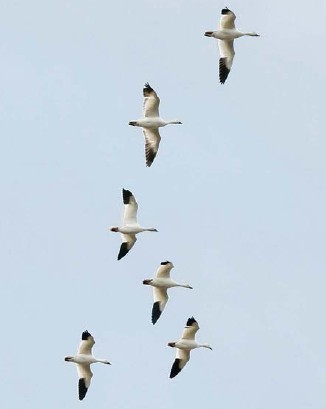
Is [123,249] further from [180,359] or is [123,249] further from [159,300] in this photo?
[180,359]

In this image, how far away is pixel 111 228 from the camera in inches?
3182

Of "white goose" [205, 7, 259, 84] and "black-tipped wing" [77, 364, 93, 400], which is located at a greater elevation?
"white goose" [205, 7, 259, 84]

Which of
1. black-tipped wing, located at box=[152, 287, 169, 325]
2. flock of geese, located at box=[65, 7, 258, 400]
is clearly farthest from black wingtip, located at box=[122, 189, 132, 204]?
black-tipped wing, located at box=[152, 287, 169, 325]

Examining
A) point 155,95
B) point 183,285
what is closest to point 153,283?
point 183,285

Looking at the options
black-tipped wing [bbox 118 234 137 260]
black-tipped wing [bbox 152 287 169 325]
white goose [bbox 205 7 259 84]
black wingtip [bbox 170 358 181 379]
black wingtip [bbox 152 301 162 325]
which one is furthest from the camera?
black wingtip [bbox 170 358 181 379]

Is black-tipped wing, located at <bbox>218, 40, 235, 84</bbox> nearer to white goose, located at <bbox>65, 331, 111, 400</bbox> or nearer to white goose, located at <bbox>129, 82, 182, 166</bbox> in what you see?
white goose, located at <bbox>129, 82, 182, 166</bbox>

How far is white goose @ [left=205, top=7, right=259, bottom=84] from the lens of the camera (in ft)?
263

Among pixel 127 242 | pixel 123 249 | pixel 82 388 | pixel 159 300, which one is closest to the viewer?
pixel 82 388

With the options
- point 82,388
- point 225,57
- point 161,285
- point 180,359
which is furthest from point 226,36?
point 82,388

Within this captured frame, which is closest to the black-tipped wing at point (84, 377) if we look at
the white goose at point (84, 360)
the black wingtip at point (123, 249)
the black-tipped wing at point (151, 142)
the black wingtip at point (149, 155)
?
the white goose at point (84, 360)

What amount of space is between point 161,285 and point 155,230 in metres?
1.92

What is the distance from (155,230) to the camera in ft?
270

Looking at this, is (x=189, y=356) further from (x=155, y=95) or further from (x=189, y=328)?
(x=155, y=95)

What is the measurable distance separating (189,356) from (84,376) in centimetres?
387
